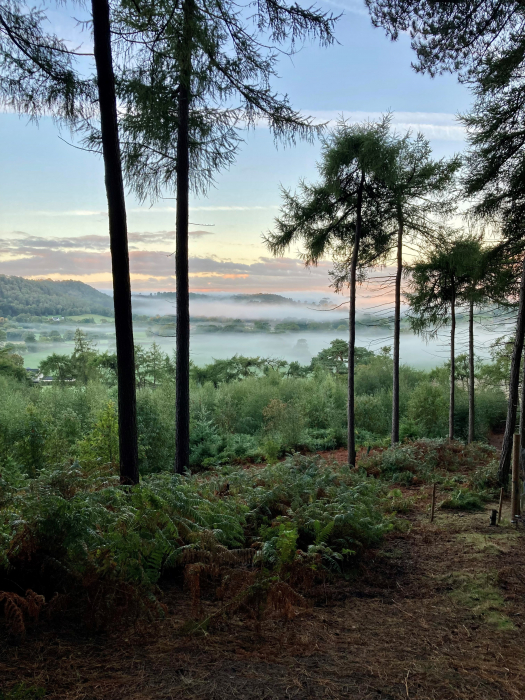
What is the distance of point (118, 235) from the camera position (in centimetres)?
539

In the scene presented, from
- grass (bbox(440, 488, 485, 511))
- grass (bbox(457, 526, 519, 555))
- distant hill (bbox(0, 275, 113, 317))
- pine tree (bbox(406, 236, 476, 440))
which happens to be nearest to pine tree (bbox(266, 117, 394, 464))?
pine tree (bbox(406, 236, 476, 440))

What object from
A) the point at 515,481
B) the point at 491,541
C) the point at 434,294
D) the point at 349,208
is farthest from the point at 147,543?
the point at 434,294

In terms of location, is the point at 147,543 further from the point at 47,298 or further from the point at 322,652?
→ the point at 47,298

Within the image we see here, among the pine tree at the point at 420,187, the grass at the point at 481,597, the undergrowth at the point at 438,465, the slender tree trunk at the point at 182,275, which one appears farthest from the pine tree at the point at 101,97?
the pine tree at the point at 420,187

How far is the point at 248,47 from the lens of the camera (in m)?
6.63

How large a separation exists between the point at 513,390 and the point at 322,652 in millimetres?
6259

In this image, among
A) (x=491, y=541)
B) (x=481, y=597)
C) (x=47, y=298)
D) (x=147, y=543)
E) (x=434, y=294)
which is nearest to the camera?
(x=147, y=543)

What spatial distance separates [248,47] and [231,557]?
21.8ft

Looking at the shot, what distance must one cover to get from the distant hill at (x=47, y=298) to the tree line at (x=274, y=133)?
17576 mm

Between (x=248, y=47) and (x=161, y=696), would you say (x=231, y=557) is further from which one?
(x=248, y=47)

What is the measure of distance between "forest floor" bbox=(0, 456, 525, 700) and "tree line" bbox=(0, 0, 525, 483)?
10.2ft

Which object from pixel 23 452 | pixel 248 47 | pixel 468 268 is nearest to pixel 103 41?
pixel 248 47

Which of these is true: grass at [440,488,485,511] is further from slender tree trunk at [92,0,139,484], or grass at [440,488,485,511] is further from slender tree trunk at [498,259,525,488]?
slender tree trunk at [92,0,139,484]

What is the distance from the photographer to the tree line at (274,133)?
18.0 ft
